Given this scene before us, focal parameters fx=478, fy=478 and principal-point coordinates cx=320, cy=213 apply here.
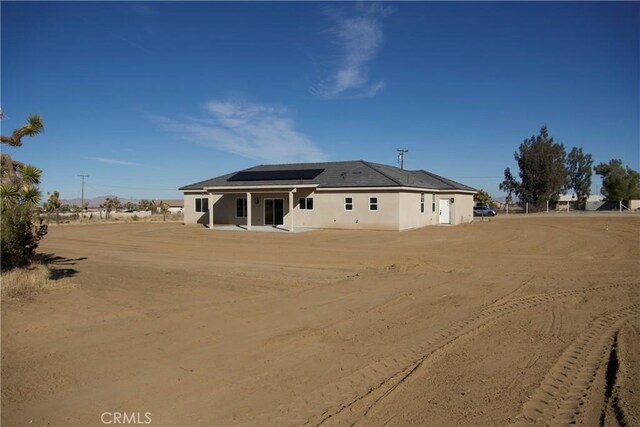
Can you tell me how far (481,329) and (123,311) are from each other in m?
6.35

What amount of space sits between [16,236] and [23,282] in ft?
7.70

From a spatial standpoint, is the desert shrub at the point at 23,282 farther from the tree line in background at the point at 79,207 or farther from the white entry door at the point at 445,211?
the white entry door at the point at 445,211

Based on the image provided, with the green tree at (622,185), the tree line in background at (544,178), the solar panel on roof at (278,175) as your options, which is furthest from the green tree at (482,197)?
the solar panel on roof at (278,175)

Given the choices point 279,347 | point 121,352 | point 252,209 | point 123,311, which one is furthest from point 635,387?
point 252,209

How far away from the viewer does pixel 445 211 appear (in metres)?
37.9

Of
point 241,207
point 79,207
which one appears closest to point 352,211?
point 241,207

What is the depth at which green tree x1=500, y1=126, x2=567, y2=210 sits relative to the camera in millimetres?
70750

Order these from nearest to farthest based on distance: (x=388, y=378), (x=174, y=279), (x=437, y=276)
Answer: (x=388, y=378) < (x=174, y=279) < (x=437, y=276)

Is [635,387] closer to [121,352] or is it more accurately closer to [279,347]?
[279,347]

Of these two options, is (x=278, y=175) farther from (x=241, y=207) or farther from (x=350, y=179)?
(x=350, y=179)

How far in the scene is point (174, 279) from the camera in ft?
40.7

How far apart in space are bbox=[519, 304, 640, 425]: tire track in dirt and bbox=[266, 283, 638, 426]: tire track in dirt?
1434 mm

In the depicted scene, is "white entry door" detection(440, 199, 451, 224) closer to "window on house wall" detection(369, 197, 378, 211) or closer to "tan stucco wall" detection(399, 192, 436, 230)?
"tan stucco wall" detection(399, 192, 436, 230)

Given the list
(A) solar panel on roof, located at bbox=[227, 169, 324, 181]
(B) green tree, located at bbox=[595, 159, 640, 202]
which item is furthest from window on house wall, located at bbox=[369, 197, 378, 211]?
(B) green tree, located at bbox=[595, 159, 640, 202]
